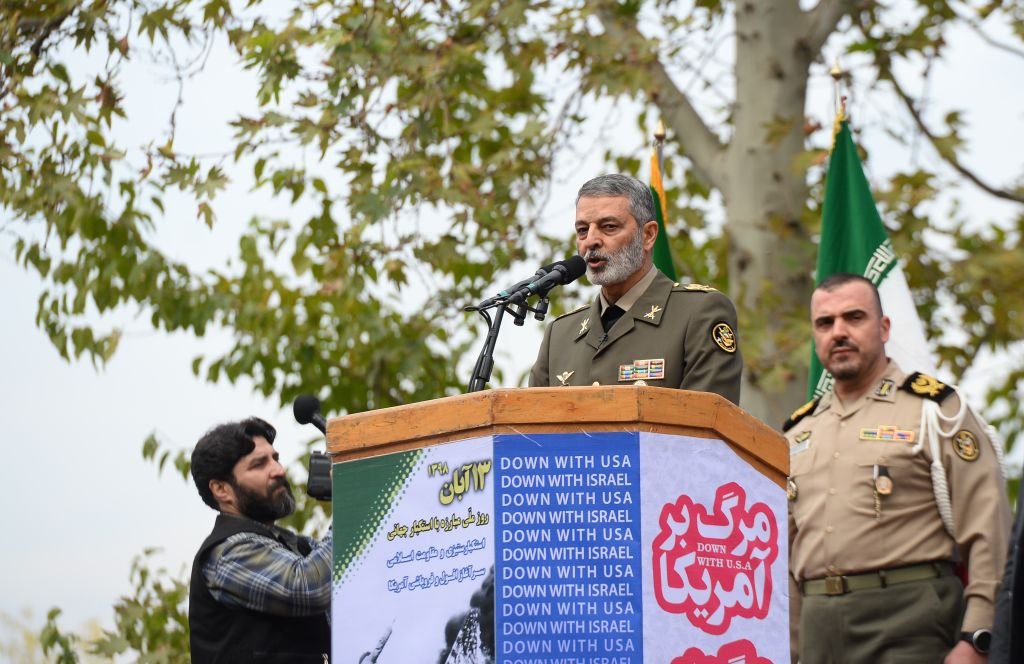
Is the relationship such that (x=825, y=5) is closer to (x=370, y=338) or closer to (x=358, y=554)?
(x=370, y=338)

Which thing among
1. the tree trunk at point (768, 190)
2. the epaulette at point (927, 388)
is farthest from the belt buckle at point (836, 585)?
the tree trunk at point (768, 190)

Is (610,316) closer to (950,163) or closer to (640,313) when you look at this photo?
(640,313)

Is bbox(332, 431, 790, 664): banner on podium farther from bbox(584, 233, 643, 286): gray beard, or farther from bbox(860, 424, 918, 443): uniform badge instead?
bbox(860, 424, 918, 443): uniform badge

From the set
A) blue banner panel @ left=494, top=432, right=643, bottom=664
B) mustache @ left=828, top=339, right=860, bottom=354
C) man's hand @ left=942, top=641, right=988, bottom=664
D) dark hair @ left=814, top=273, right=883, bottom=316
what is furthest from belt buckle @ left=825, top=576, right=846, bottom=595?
blue banner panel @ left=494, top=432, right=643, bottom=664

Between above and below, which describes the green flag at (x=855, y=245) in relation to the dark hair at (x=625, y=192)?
above

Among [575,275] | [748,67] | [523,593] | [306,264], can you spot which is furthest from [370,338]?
[523,593]

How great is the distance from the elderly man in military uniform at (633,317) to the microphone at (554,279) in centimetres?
44

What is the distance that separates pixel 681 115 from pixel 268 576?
20.2 ft

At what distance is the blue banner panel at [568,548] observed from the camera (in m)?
3.67

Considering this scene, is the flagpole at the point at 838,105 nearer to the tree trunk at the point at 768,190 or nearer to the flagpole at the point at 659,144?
the flagpole at the point at 659,144

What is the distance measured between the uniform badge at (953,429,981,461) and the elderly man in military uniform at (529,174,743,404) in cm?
114

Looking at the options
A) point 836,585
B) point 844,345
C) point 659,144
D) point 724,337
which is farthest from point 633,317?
point 659,144

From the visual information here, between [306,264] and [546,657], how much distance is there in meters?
7.28

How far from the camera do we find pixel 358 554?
3.99m
